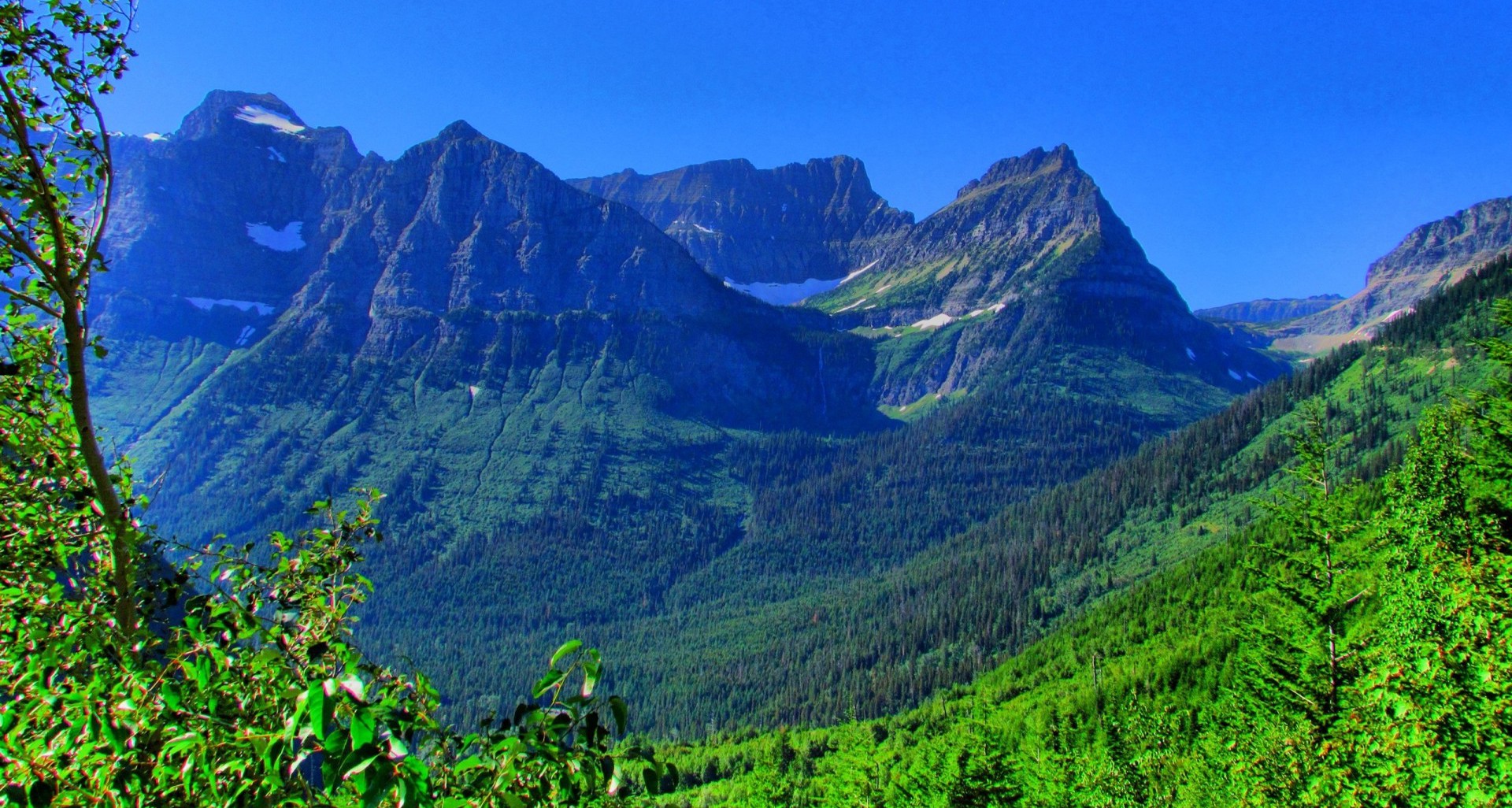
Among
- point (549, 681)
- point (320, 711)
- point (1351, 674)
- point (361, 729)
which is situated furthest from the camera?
point (1351, 674)

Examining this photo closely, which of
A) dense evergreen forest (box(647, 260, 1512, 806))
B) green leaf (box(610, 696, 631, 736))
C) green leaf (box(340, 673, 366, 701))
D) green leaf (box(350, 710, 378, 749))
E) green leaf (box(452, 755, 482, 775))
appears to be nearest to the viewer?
green leaf (box(350, 710, 378, 749))

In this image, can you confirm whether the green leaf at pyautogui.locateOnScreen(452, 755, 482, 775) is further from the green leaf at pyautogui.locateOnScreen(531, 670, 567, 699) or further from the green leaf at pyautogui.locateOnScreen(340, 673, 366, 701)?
the green leaf at pyautogui.locateOnScreen(340, 673, 366, 701)

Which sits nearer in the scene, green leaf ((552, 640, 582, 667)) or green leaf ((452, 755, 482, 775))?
green leaf ((452, 755, 482, 775))

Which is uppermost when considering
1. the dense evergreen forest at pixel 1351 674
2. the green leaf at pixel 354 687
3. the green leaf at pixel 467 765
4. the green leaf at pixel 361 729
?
the green leaf at pixel 354 687

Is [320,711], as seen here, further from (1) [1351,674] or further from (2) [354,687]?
(1) [1351,674]

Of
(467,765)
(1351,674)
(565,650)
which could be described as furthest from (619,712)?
(1351,674)

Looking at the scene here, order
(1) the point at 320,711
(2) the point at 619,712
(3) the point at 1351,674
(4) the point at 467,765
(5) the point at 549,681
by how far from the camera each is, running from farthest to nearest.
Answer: (3) the point at 1351,674 < (5) the point at 549,681 < (2) the point at 619,712 < (4) the point at 467,765 < (1) the point at 320,711

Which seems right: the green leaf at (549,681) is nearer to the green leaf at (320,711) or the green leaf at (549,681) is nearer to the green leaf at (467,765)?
the green leaf at (467,765)

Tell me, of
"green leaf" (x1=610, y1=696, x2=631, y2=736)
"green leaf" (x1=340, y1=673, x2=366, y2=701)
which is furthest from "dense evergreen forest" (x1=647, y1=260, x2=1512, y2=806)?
"green leaf" (x1=340, y1=673, x2=366, y2=701)

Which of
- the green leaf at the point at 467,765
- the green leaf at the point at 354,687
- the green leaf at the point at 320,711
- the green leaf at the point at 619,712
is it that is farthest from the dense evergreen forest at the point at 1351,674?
the green leaf at the point at 320,711

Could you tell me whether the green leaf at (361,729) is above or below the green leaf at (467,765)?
above

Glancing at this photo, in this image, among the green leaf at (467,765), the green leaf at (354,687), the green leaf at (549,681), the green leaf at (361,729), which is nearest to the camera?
the green leaf at (361,729)

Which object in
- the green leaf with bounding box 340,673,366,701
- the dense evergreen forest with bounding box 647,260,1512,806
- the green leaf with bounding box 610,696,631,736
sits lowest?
the dense evergreen forest with bounding box 647,260,1512,806

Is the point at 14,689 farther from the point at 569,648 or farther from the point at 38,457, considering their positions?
the point at 569,648
